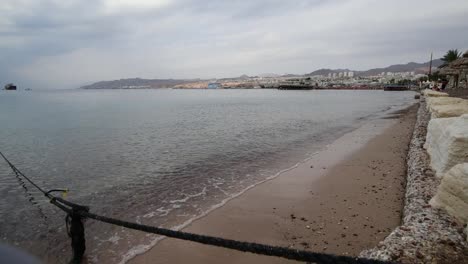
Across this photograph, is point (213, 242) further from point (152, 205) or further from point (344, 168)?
point (344, 168)

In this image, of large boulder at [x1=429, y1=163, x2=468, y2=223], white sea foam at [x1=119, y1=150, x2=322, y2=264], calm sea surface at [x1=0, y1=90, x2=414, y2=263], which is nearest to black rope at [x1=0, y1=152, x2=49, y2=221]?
calm sea surface at [x1=0, y1=90, x2=414, y2=263]

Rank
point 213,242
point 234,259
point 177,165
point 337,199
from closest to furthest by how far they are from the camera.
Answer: point 213,242
point 234,259
point 337,199
point 177,165

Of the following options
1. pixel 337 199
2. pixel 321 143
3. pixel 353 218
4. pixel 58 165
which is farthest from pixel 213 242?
pixel 321 143

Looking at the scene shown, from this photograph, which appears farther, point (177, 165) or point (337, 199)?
point (177, 165)

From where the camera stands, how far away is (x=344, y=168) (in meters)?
11.3

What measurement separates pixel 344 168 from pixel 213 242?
397 inches

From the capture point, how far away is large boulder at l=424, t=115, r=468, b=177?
5.85 meters

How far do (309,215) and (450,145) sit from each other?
10.5 ft

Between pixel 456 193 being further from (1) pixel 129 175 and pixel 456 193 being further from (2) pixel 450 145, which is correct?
(1) pixel 129 175

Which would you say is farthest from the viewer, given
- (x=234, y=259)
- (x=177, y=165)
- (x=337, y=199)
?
(x=177, y=165)

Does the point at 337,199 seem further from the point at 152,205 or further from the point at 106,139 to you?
the point at 106,139

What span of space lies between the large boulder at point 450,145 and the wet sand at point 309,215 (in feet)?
4.13

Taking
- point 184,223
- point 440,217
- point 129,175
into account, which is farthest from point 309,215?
point 129,175

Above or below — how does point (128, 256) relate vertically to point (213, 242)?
below
